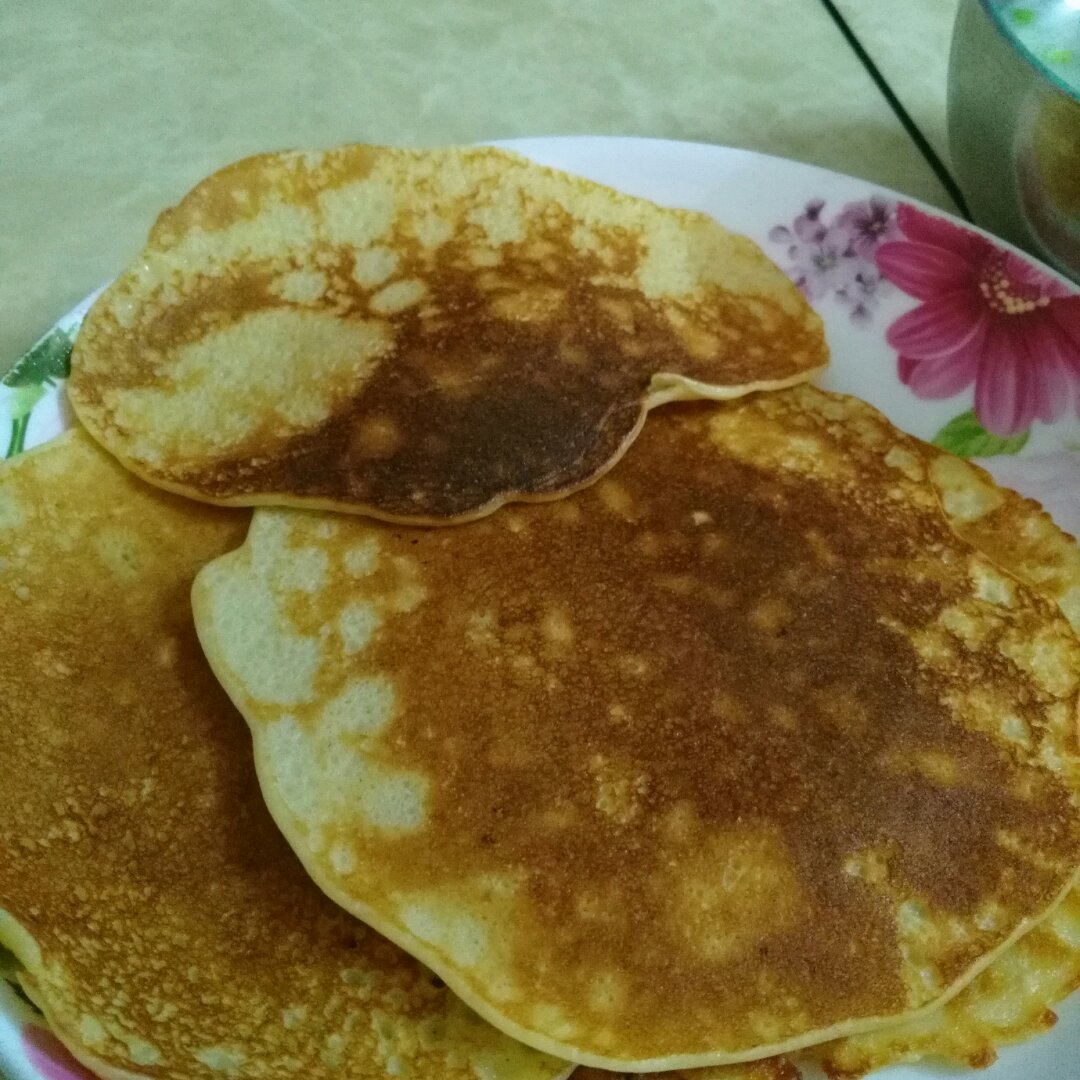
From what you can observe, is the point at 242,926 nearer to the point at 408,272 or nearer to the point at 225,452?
the point at 225,452

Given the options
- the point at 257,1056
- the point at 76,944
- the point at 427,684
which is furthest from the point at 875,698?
the point at 76,944

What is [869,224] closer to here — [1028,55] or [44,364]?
[1028,55]

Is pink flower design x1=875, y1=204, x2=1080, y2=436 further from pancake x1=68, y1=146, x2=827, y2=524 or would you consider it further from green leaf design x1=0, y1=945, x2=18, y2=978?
green leaf design x1=0, y1=945, x2=18, y2=978

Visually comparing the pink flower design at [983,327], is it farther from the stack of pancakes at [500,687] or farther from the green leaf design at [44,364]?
the green leaf design at [44,364]

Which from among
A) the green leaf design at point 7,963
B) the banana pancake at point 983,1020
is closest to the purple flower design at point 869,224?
the banana pancake at point 983,1020

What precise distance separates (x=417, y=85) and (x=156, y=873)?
1601 mm

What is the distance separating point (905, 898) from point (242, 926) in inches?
25.0

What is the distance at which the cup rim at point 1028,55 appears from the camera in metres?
1.40

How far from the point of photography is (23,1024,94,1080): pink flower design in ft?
3.08

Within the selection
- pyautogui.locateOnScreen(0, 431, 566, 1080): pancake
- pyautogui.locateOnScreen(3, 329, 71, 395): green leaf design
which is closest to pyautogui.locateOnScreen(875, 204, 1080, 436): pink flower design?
pyautogui.locateOnScreen(0, 431, 566, 1080): pancake

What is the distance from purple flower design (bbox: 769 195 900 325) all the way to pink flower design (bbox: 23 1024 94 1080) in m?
1.25

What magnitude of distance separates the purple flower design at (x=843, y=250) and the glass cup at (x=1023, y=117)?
0.70ft

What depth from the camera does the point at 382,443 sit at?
4.03 feet

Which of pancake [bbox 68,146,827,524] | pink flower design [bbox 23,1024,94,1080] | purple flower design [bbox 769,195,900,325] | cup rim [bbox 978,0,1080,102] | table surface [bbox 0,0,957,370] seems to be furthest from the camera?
table surface [bbox 0,0,957,370]
